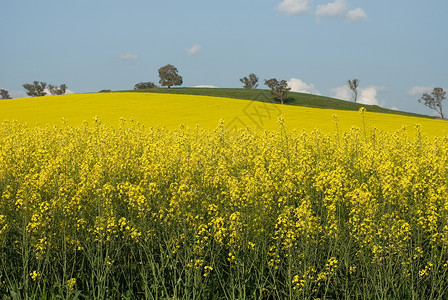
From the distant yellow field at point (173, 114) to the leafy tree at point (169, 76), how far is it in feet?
211

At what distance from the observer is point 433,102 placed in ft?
312

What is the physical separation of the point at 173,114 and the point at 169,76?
76.9 m

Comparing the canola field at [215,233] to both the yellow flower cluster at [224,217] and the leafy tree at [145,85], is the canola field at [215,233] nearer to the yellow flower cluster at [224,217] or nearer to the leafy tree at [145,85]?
the yellow flower cluster at [224,217]

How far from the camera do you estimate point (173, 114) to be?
98.1 ft

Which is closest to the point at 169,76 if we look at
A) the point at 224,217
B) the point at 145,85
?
the point at 145,85

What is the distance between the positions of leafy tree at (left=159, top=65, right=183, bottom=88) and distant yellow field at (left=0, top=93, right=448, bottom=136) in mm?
64183

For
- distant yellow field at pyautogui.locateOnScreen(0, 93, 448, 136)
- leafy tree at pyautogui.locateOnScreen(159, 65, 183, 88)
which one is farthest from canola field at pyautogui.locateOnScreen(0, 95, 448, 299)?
leafy tree at pyautogui.locateOnScreen(159, 65, 183, 88)

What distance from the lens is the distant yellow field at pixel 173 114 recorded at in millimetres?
25719

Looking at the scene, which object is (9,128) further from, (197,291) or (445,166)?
(445,166)

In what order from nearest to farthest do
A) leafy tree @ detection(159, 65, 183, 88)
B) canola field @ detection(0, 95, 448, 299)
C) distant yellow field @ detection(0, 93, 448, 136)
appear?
canola field @ detection(0, 95, 448, 299) < distant yellow field @ detection(0, 93, 448, 136) < leafy tree @ detection(159, 65, 183, 88)

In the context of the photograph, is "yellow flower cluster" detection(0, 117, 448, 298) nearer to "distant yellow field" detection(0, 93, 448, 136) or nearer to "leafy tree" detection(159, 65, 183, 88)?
"distant yellow field" detection(0, 93, 448, 136)

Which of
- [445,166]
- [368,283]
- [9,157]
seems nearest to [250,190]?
[368,283]

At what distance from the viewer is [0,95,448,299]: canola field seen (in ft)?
19.0

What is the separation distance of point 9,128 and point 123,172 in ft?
29.5
